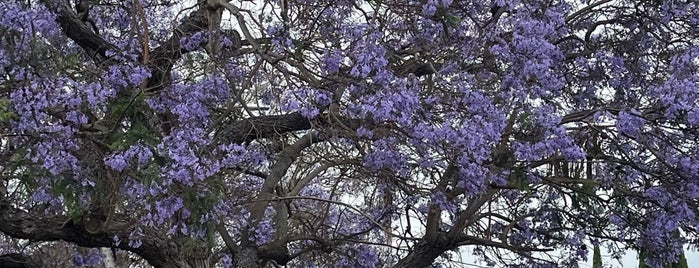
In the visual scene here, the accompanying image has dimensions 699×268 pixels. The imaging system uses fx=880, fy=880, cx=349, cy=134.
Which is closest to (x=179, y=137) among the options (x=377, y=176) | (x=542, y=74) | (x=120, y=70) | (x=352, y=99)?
(x=120, y=70)

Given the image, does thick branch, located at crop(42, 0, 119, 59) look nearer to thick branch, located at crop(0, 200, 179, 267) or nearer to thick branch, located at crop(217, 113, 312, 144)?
thick branch, located at crop(217, 113, 312, 144)

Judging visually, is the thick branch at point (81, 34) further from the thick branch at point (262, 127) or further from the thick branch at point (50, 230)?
the thick branch at point (50, 230)

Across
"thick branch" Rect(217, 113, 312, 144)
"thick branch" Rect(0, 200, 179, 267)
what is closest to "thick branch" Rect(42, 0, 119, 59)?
"thick branch" Rect(217, 113, 312, 144)

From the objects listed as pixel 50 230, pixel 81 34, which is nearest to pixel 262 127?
pixel 81 34

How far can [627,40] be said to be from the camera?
6.10 meters

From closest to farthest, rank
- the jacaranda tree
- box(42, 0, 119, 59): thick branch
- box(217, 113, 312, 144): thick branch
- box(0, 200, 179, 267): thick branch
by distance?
the jacaranda tree
box(0, 200, 179, 267): thick branch
box(42, 0, 119, 59): thick branch
box(217, 113, 312, 144): thick branch

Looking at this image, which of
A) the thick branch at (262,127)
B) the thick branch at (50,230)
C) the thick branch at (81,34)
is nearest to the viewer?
the thick branch at (50,230)

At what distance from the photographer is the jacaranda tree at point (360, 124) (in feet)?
14.9

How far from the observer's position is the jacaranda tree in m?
4.53

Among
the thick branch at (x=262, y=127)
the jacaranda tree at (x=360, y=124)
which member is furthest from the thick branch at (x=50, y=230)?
the thick branch at (x=262, y=127)

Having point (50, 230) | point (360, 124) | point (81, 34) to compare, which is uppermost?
point (81, 34)

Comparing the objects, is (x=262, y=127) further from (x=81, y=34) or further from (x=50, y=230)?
(x=50, y=230)

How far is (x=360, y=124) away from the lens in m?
5.05

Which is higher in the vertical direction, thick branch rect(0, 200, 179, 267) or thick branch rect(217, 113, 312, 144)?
thick branch rect(217, 113, 312, 144)
